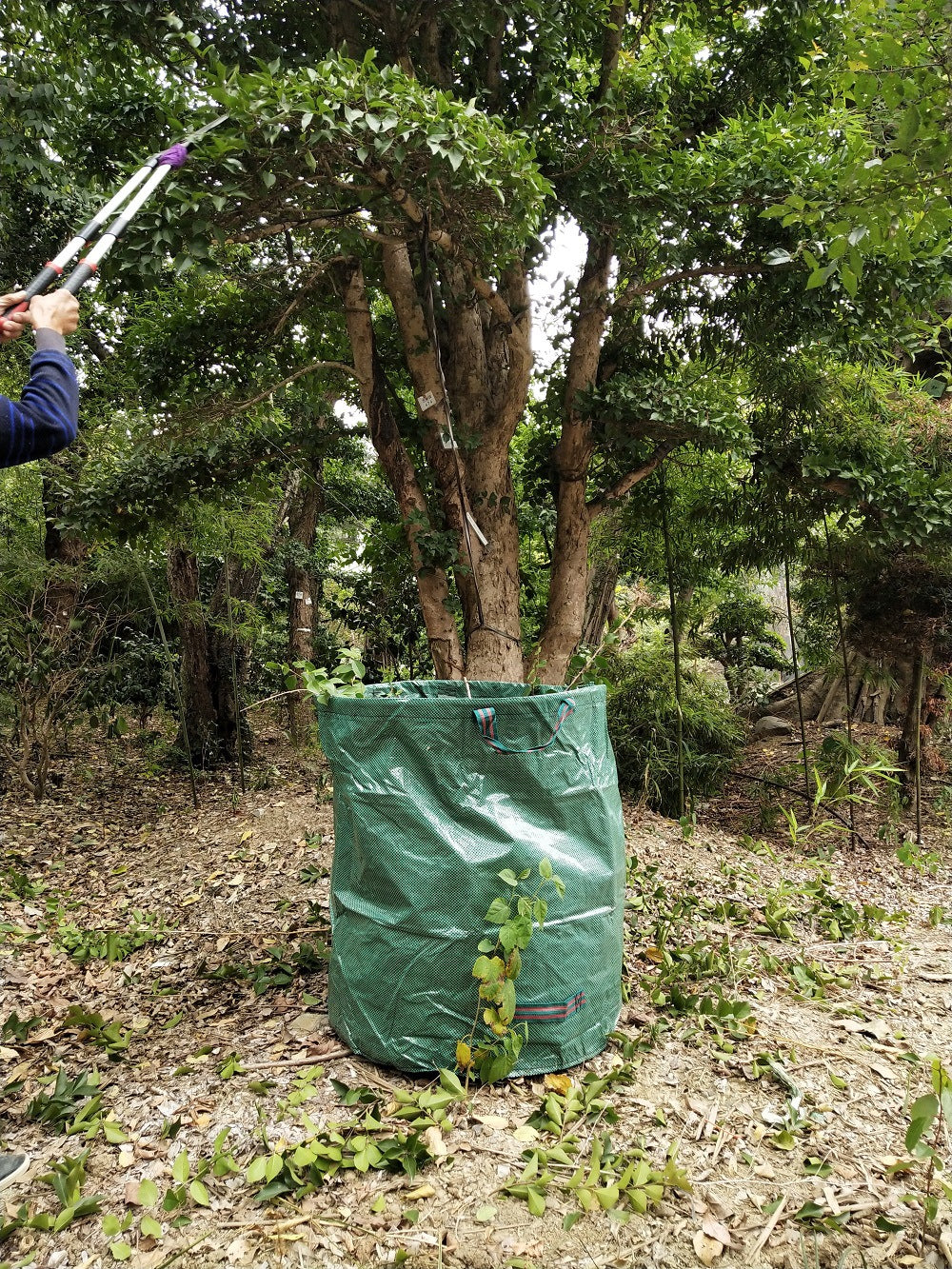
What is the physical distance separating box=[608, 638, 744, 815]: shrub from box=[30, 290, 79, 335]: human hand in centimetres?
460

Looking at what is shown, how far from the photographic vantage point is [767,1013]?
2482 mm

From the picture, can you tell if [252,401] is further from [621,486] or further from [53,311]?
[53,311]

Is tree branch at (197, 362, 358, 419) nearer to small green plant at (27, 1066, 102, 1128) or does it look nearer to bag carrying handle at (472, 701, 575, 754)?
bag carrying handle at (472, 701, 575, 754)

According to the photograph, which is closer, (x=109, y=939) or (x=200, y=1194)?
(x=200, y=1194)

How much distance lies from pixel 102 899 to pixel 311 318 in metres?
3.46

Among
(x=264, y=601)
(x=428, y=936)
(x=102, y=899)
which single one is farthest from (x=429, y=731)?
(x=264, y=601)

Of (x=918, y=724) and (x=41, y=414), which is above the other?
(x=41, y=414)

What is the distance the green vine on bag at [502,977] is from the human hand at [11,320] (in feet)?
5.33

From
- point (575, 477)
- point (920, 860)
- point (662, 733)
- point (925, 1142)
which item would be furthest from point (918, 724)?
point (925, 1142)

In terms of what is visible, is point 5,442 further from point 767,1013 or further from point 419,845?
point 767,1013

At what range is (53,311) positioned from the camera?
1649mm

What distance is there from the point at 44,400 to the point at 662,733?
4.94 m

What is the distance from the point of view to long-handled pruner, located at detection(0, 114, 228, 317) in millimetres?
1749

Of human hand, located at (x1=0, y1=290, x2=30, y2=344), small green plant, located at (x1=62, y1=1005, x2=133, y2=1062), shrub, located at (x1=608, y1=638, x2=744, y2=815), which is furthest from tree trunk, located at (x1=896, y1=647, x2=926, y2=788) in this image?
human hand, located at (x1=0, y1=290, x2=30, y2=344)
